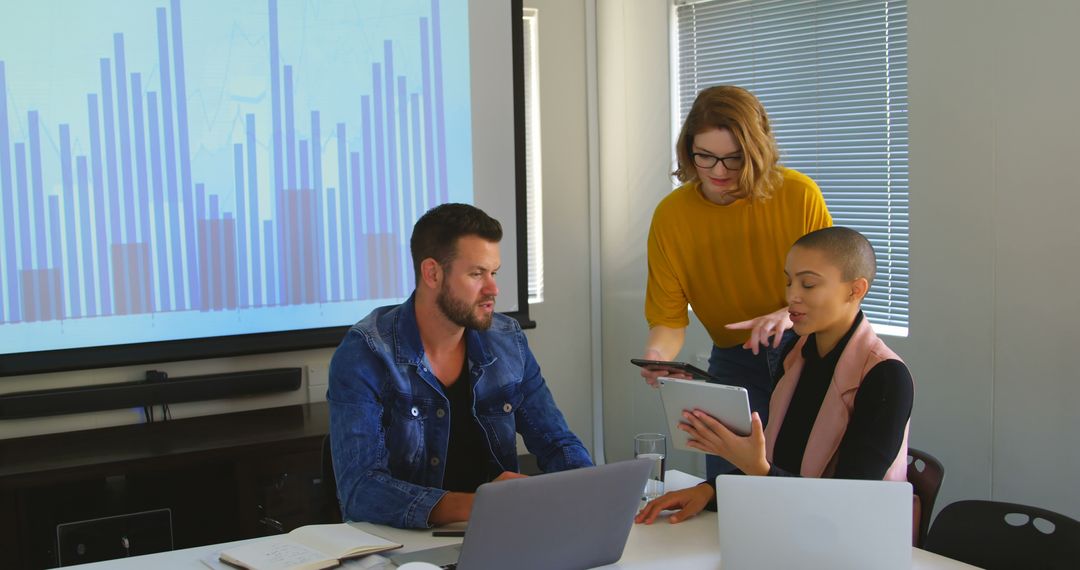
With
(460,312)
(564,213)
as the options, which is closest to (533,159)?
(564,213)

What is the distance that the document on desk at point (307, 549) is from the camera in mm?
1692

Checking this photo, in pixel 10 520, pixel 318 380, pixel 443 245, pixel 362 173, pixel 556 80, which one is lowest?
pixel 10 520

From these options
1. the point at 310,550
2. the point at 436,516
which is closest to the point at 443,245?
the point at 436,516

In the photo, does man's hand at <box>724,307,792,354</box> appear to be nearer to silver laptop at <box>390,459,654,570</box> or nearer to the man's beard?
the man's beard

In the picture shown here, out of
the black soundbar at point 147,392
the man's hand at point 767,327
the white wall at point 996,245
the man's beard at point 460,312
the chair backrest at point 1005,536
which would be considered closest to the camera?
the chair backrest at point 1005,536

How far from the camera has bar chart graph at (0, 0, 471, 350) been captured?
10.6ft

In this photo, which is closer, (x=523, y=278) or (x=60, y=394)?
(x=60, y=394)

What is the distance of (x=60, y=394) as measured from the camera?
3.23 metres

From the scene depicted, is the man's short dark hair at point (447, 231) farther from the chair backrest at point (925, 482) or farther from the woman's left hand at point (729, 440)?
the chair backrest at point (925, 482)

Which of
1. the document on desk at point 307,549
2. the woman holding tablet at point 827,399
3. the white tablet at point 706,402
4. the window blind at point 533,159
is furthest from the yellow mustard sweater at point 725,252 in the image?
the window blind at point 533,159

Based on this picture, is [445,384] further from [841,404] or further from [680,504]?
[841,404]

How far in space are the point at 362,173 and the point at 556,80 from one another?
112 centimetres

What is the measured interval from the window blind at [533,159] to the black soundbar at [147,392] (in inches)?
48.9

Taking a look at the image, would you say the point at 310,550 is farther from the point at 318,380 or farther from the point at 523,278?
the point at 523,278
